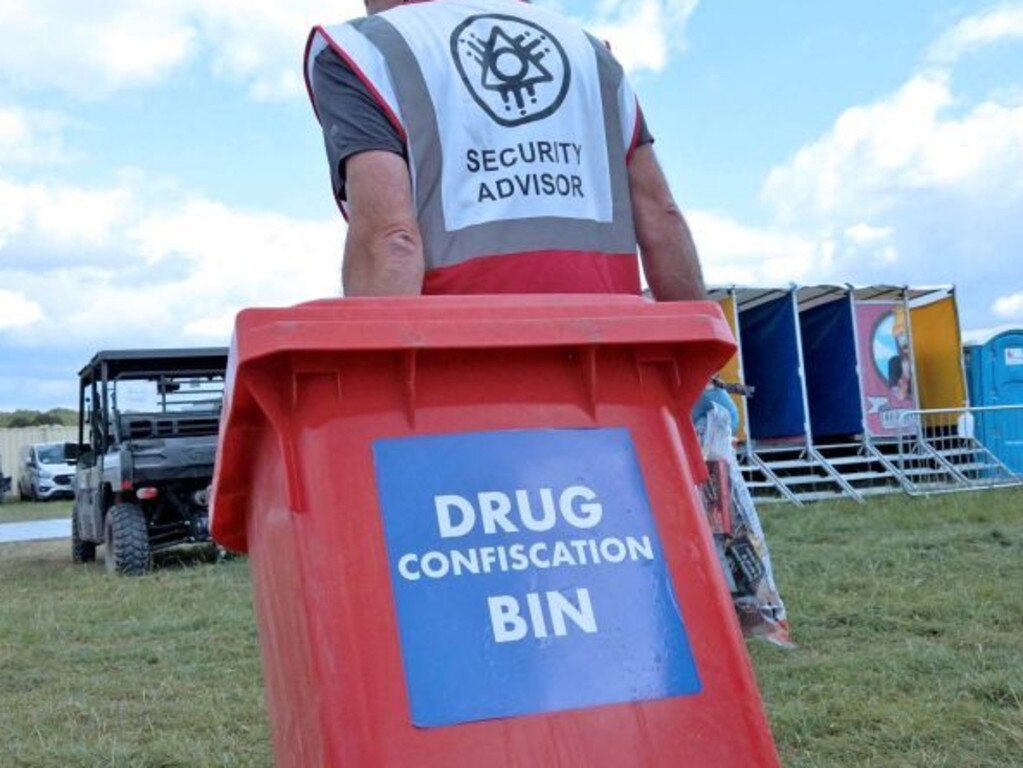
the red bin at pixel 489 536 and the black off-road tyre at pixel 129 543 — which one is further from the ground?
the red bin at pixel 489 536

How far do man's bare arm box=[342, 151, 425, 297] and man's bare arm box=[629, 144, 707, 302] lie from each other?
0.52 metres

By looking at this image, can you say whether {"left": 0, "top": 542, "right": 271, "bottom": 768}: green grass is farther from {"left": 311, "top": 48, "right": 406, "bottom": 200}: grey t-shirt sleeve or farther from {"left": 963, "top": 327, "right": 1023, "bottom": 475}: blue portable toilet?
{"left": 963, "top": 327, "right": 1023, "bottom": 475}: blue portable toilet

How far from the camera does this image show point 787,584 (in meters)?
5.83

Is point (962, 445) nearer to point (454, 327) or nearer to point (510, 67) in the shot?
point (510, 67)

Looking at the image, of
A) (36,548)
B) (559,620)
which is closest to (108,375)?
(36,548)

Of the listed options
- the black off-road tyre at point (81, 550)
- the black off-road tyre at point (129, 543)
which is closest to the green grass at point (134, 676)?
the black off-road tyre at point (129, 543)

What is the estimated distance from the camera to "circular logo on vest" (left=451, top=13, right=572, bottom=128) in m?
2.01

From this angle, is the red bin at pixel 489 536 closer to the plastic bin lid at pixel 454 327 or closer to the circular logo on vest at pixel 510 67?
the plastic bin lid at pixel 454 327

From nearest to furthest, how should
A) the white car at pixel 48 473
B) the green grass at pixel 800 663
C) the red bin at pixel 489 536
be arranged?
1. the red bin at pixel 489 536
2. the green grass at pixel 800 663
3. the white car at pixel 48 473

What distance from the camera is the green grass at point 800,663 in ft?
10.7

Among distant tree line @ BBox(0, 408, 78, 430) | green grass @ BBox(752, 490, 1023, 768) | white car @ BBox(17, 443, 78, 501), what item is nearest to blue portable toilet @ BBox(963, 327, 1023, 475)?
green grass @ BBox(752, 490, 1023, 768)

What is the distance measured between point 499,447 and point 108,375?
8.78 metres

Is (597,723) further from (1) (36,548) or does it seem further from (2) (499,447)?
(1) (36,548)

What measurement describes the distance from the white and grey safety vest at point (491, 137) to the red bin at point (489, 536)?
1.54 ft
